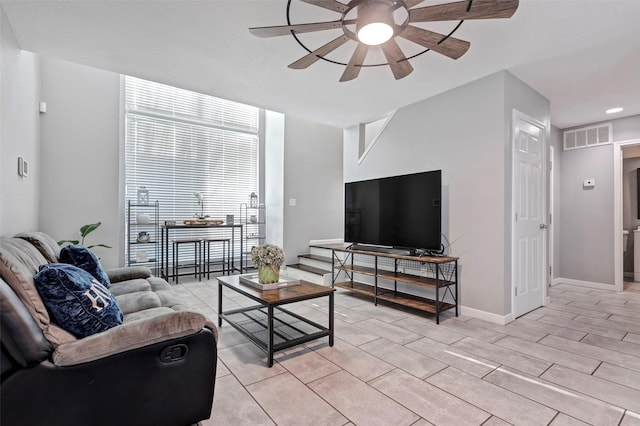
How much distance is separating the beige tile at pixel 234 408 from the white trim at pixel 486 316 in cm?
251

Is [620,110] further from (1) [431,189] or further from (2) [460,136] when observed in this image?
(1) [431,189]

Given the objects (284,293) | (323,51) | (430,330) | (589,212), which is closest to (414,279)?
(430,330)

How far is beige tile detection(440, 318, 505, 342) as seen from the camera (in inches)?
110

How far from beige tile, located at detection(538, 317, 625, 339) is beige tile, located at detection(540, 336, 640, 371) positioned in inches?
17.5

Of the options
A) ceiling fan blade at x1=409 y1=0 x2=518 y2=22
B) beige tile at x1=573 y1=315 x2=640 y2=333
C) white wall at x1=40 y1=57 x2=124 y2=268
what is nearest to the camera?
ceiling fan blade at x1=409 y1=0 x2=518 y2=22

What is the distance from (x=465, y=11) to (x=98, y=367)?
241 centimetres

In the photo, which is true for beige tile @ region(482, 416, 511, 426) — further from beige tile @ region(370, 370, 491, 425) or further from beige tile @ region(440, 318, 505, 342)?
beige tile @ region(440, 318, 505, 342)

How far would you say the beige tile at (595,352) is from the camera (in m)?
2.34

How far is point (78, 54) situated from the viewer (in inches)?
114

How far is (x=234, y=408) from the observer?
1762 mm

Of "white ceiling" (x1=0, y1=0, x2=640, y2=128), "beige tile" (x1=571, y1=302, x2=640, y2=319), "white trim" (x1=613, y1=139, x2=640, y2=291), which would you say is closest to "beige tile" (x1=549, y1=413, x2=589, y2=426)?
"white ceiling" (x1=0, y1=0, x2=640, y2=128)

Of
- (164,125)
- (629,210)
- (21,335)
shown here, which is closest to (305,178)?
(164,125)

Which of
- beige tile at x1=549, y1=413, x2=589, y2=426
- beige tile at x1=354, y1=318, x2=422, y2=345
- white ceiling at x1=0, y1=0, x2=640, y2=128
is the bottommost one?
beige tile at x1=549, y1=413, x2=589, y2=426

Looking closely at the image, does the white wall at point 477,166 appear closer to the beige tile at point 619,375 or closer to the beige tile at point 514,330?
the beige tile at point 514,330
